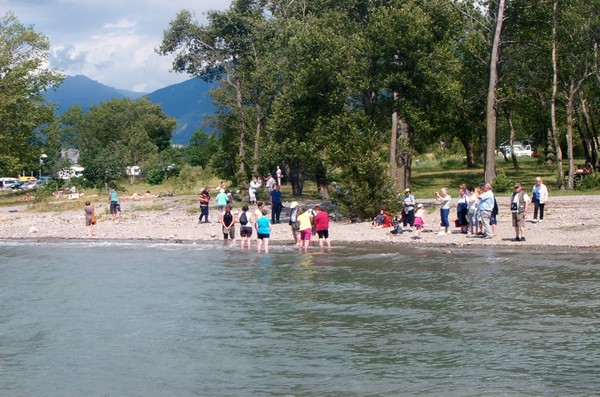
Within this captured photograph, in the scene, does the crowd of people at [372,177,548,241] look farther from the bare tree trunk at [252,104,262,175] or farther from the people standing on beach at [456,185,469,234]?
the bare tree trunk at [252,104,262,175]

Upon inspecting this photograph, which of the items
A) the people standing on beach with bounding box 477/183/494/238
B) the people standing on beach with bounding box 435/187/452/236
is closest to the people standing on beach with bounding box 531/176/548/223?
the people standing on beach with bounding box 477/183/494/238

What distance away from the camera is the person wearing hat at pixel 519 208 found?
932 inches

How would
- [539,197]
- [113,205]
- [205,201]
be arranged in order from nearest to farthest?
[539,197], [205,201], [113,205]

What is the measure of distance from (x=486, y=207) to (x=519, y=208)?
1204 millimetres

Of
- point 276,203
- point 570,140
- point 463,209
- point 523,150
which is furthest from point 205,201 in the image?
point 523,150

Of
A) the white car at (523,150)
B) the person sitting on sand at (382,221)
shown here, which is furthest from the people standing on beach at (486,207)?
the white car at (523,150)

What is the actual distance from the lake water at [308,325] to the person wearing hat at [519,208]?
1.30m

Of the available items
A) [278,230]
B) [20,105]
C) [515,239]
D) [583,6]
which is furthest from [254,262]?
[20,105]

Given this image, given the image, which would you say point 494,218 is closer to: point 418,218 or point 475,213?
point 475,213

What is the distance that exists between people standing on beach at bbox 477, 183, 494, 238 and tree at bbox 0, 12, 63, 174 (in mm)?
40736

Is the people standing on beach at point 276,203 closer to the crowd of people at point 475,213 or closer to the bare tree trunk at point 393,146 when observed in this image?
the crowd of people at point 475,213

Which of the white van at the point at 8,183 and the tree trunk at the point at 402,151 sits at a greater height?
the white van at the point at 8,183

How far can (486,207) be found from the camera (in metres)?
24.7

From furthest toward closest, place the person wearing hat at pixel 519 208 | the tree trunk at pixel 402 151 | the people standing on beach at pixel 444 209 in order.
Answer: the tree trunk at pixel 402 151 < the people standing on beach at pixel 444 209 < the person wearing hat at pixel 519 208
